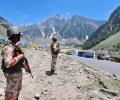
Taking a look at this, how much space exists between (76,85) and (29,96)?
2614mm

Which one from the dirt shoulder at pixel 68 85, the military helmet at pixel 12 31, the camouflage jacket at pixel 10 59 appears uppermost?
the military helmet at pixel 12 31

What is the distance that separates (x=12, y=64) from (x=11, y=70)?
29 centimetres

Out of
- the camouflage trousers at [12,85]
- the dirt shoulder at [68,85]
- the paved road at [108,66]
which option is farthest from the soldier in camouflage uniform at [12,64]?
the paved road at [108,66]

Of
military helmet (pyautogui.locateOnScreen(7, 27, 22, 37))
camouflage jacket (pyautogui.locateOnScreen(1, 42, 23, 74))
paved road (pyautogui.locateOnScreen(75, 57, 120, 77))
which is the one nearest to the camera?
camouflage jacket (pyautogui.locateOnScreen(1, 42, 23, 74))

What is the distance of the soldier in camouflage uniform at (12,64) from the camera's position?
21.5ft

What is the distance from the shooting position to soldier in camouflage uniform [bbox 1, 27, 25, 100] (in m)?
6.55

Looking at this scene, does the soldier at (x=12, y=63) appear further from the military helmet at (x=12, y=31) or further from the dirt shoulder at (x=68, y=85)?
the dirt shoulder at (x=68, y=85)

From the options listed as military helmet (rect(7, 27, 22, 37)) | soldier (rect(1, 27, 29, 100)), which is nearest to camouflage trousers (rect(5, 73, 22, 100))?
soldier (rect(1, 27, 29, 100))

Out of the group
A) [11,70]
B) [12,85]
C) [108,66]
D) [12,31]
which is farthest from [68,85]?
[108,66]

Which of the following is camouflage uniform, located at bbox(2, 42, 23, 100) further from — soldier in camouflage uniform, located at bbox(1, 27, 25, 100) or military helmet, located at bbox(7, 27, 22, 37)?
military helmet, located at bbox(7, 27, 22, 37)

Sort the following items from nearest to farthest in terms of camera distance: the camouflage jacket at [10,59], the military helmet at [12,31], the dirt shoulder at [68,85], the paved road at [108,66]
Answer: the camouflage jacket at [10,59]
the military helmet at [12,31]
the dirt shoulder at [68,85]
the paved road at [108,66]

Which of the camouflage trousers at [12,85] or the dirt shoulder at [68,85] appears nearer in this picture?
the camouflage trousers at [12,85]

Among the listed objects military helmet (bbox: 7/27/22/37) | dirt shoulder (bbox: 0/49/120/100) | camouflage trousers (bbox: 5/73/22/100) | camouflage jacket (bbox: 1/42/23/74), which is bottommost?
dirt shoulder (bbox: 0/49/120/100)

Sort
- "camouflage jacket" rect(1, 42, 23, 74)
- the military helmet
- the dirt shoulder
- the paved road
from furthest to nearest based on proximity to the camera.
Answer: the paved road < the dirt shoulder < the military helmet < "camouflage jacket" rect(1, 42, 23, 74)
